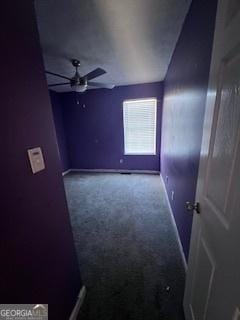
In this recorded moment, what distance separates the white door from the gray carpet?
51 cm

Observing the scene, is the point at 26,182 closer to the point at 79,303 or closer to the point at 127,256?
the point at 79,303

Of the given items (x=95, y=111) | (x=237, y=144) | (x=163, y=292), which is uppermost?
(x=95, y=111)

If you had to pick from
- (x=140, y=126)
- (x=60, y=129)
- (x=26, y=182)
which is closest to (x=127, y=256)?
(x=26, y=182)

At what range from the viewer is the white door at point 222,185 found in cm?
58

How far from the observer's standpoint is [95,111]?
15.2ft

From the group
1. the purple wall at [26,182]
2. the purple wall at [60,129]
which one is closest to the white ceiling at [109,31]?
the purple wall at [26,182]

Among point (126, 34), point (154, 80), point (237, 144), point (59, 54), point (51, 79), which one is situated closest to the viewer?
point (237, 144)

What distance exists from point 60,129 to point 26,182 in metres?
4.33

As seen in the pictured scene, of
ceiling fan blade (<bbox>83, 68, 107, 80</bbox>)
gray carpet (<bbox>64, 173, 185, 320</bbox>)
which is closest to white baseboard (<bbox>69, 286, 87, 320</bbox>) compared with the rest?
gray carpet (<bbox>64, 173, 185, 320</bbox>)

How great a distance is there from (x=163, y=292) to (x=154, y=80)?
13.3 feet

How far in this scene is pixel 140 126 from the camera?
451 cm

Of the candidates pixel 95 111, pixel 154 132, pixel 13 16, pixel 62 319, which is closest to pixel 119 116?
pixel 95 111

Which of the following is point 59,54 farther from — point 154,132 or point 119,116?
point 154,132

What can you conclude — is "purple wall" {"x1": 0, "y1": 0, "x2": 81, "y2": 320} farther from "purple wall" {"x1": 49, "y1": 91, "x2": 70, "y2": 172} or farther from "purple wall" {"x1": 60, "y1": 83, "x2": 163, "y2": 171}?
"purple wall" {"x1": 49, "y1": 91, "x2": 70, "y2": 172}
